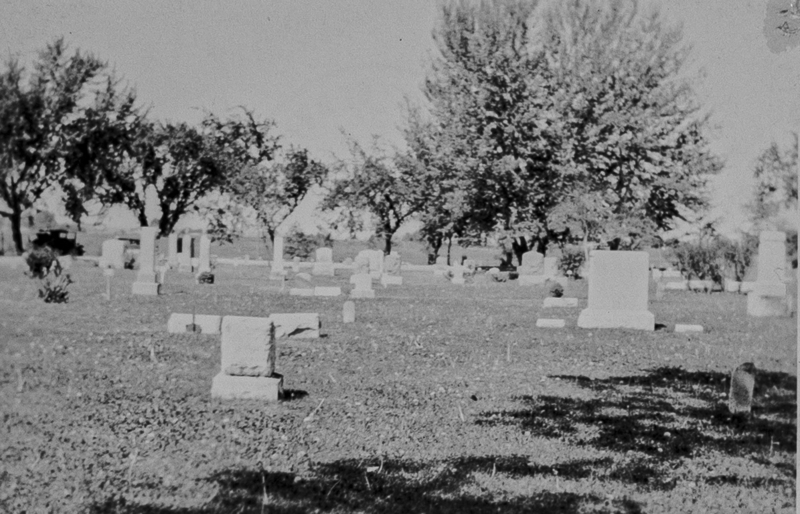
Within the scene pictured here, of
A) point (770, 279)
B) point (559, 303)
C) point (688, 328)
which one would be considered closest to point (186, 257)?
point (559, 303)

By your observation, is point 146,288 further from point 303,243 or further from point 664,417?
point 664,417

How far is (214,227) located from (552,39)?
831cm

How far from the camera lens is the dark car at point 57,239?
7624 mm

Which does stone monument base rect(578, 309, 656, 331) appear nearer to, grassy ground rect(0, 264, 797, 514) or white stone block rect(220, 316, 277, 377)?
grassy ground rect(0, 264, 797, 514)

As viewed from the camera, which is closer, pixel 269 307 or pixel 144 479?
pixel 144 479

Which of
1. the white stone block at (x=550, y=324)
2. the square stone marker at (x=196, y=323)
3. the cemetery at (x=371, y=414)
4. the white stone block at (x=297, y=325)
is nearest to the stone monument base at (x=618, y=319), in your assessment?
the white stone block at (x=550, y=324)

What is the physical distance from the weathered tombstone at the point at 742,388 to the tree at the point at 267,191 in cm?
535

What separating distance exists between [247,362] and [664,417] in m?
3.61

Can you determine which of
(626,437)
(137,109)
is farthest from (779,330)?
(137,109)

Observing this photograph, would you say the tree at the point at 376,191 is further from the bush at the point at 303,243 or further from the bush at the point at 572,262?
the bush at the point at 572,262

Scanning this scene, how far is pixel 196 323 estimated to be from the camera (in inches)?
349

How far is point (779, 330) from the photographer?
11.6 metres

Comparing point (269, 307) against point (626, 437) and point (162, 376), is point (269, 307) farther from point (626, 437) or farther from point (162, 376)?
point (626, 437)

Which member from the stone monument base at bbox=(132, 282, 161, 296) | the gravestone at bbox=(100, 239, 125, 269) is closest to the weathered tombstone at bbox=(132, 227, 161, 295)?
the stone monument base at bbox=(132, 282, 161, 296)
